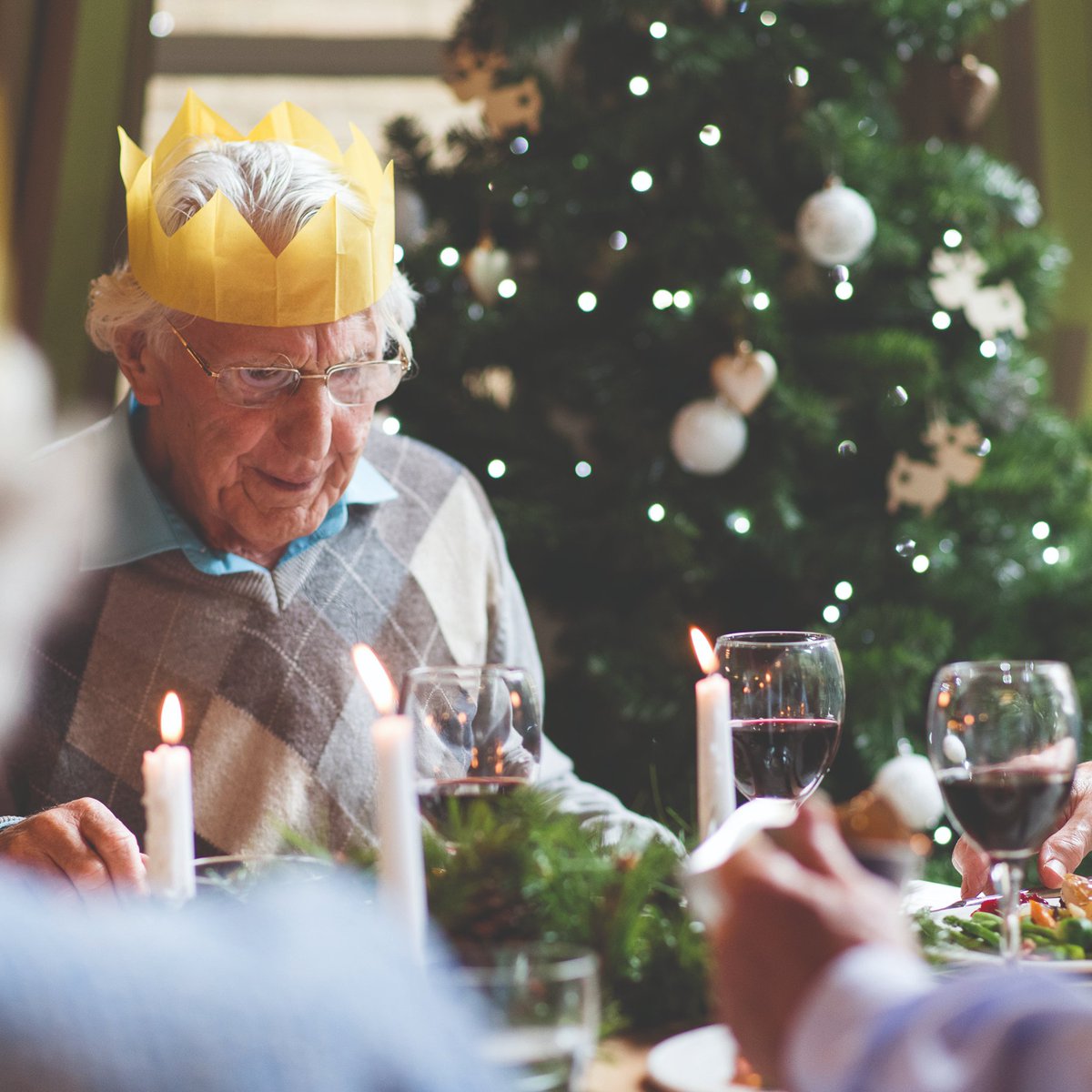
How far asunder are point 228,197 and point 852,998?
1.23 m

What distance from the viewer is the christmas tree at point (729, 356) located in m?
2.35

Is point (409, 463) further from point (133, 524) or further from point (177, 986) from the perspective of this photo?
point (177, 986)

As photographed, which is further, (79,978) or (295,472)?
(295,472)

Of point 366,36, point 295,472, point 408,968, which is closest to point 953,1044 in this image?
point 408,968

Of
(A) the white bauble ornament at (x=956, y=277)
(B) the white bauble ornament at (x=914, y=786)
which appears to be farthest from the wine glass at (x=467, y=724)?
(A) the white bauble ornament at (x=956, y=277)

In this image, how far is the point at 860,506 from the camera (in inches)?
96.4

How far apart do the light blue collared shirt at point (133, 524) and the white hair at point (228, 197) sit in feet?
0.35

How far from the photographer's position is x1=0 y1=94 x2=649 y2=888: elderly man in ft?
4.95

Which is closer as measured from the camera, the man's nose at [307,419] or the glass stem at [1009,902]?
the glass stem at [1009,902]

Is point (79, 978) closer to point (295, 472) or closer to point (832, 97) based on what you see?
point (295, 472)

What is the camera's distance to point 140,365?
5.22ft

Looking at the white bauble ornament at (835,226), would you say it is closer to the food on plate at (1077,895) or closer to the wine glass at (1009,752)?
the food on plate at (1077,895)

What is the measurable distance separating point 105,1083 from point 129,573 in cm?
123

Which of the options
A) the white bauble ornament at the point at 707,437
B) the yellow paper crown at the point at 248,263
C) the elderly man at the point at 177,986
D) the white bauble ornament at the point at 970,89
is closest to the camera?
the elderly man at the point at 177,986
